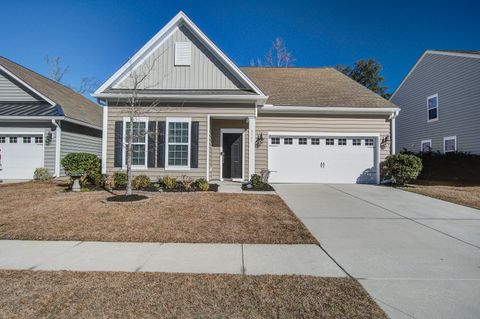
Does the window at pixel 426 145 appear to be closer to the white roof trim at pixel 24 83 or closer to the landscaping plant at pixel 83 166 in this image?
the landscaping plant at pixel 83 166

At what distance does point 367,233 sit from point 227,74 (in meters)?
8.38

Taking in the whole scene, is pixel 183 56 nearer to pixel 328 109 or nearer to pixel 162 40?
pixel 162 40

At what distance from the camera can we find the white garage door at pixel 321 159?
12461mm

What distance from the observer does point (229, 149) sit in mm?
12617

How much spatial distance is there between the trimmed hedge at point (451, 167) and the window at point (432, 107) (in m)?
2.92

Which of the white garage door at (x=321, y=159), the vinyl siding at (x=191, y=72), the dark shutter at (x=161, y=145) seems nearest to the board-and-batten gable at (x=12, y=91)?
the vinyl siding at (x=191, y=72)

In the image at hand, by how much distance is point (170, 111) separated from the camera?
10820 mm

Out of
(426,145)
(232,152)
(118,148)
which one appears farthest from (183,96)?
(426,145)

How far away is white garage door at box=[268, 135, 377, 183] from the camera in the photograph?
40.9 ft

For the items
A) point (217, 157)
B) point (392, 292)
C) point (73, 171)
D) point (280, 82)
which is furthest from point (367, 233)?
point (280, 82)

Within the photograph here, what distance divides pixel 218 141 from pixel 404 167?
8.15m

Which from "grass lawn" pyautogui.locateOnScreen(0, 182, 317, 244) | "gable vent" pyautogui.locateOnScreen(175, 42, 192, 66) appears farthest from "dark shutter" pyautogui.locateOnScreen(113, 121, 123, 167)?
"gable vent" pyautogui.locateOnScreen(175, 42, 192, 66)

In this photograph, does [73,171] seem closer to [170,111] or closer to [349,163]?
[170,111]

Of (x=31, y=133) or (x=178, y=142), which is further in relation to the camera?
(x=31, y=133)
